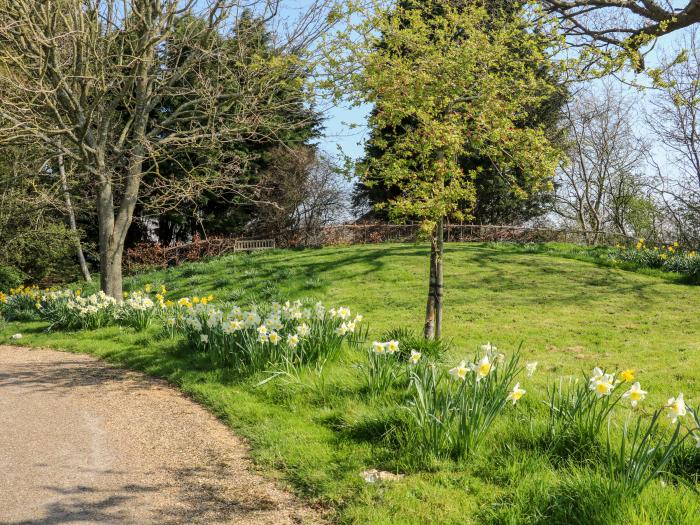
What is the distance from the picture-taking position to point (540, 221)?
2822cm

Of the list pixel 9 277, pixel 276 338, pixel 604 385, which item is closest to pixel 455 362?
pixel 276 338

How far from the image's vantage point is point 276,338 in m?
5.90

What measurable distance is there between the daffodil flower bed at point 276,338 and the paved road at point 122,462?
0.78m

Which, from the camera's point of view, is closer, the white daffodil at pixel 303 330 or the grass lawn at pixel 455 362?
the grass lawn at pixel 455 362

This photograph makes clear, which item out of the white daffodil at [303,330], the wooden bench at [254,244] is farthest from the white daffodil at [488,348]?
the wooden bench at [254,244]

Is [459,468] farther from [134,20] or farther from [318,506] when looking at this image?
[134,20]

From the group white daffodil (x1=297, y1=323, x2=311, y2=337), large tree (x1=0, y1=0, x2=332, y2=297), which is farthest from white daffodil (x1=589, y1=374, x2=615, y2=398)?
large tree (x1=0, y1=0, x2=332, y2=297)

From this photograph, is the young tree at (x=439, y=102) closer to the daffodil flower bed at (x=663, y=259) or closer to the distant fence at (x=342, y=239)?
the daffodil flower bed at (x=663, y=259)

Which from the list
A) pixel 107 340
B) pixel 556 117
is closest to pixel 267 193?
pixel 556 117

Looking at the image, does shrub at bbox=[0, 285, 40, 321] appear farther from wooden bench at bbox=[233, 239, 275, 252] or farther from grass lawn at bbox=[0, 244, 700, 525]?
wooden bench at bbox=[233, 239, 275, 252]

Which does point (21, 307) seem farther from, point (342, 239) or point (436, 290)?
point (342, 239)

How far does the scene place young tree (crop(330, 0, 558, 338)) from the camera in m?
6.45

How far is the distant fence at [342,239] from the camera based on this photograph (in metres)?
21.3

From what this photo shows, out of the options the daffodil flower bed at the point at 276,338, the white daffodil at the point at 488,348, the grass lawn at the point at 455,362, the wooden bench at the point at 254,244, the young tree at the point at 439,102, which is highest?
the young tree at the point at 439,102
